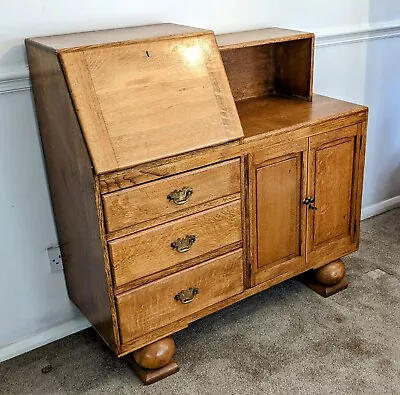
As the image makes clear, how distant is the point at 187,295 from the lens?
1.80 m

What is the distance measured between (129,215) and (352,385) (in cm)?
88

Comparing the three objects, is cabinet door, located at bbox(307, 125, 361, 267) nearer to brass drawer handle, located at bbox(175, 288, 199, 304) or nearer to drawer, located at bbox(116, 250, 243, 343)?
drawer, located at bbox(116, 250, 243, 343)

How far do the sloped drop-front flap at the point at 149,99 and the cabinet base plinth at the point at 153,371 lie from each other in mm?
723

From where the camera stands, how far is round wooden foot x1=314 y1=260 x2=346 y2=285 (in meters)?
2.20

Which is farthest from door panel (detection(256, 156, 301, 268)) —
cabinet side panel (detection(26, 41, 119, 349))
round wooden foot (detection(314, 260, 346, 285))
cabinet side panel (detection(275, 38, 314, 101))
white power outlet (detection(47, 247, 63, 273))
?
white power outlet (detection(47, 247, 63, 273))

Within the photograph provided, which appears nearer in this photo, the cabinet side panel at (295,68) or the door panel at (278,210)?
the door panel at (278,210)

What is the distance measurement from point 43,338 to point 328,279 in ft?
3.57

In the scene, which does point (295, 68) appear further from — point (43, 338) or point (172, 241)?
point (43, 338)

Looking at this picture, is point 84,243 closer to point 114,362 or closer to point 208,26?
point 114,362

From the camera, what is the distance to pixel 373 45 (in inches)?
99.7

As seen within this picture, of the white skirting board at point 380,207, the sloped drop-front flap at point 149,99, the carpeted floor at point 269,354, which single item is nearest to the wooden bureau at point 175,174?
the sloped drop-front flap at point 149,99

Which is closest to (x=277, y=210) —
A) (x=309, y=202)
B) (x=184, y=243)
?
(x=309, y=202)

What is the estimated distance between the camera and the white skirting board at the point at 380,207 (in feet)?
9.24

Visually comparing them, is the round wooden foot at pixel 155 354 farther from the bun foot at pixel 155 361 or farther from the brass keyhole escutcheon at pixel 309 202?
the brass keyhole escutcheon at pixel 309 202
